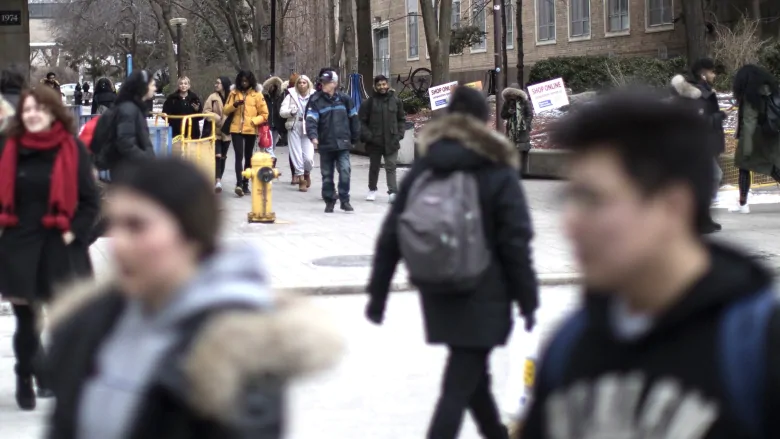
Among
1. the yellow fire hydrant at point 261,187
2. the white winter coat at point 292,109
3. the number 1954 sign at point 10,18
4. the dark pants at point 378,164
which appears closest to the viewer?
the yellow fire hydrant at point 261,187

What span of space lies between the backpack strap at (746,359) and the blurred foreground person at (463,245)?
3.03m

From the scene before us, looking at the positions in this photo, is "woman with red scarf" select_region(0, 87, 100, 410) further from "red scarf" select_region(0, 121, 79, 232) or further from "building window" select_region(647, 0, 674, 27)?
"building window" select_region(647, 0, 674, 27)

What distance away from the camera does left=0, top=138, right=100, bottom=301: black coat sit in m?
6.34

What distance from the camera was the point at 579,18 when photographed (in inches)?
1697

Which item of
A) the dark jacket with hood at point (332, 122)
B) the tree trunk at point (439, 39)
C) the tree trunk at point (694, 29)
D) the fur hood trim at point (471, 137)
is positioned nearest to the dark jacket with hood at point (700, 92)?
the dark jacket with hood at point (332, 122)

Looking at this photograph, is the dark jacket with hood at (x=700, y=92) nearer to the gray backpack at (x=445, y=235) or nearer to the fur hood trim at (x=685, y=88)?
the fur hood trim at (x=685, y=88)

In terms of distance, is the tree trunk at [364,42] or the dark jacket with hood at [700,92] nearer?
the dark jacket with hood at [700,92]

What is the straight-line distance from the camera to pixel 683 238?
6.33 ft

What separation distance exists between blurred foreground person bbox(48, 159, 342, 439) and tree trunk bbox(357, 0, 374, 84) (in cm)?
2763

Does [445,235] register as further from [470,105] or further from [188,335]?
[188,335]

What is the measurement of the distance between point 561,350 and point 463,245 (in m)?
2.82

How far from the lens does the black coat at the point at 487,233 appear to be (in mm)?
5039

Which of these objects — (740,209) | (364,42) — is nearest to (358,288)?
(740,209)

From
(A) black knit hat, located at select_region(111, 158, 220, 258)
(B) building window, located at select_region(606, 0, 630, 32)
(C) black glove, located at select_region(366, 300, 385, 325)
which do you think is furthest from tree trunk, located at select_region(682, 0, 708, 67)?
(A) black knit hat, located at select_region(111, 158, 220, 258)
